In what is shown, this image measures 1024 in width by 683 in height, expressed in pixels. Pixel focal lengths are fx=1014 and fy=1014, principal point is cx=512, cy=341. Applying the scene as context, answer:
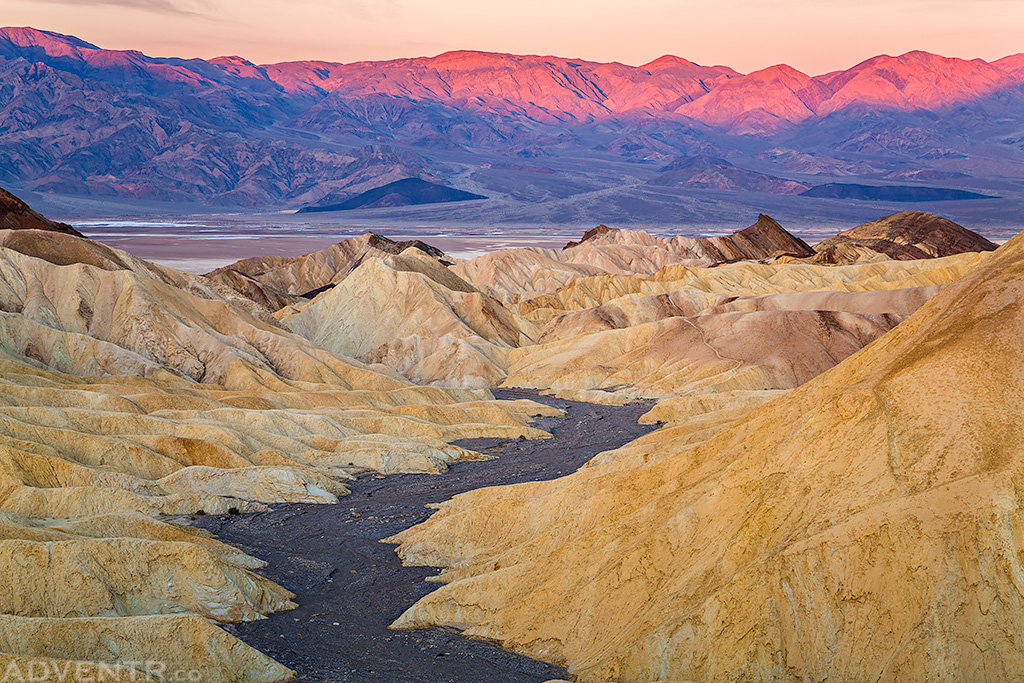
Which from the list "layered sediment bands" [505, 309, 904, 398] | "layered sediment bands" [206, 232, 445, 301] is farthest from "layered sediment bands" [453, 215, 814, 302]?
"layered sediment bands" [505, 309, 904, 398]

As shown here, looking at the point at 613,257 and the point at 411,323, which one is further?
the point at 613,257

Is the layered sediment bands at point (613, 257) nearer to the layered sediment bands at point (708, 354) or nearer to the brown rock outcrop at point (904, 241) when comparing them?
the brown rock outcrop at point (904, 241)

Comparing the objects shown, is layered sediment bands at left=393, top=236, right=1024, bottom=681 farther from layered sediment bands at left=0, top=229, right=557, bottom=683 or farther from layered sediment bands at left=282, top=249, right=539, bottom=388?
layered sediment bands at left=282, top=249, right=539, bottom=388

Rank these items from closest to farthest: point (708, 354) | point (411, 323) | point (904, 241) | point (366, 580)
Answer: point (366, 580), point (708, 354), point (411, 323), point (904, 241)

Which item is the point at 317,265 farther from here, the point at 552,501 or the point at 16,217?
the point at 552,501

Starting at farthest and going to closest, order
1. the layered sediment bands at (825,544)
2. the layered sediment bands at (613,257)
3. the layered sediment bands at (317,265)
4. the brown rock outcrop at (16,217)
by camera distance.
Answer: the layered sediment bands at (613,257)
the layered sediment bands at (317,265)
the brown rock outcrop at (16,217)
the layered sediment bands at (825,544)

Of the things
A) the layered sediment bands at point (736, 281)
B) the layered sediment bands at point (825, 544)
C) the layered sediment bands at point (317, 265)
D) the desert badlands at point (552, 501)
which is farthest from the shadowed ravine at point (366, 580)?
the layered sediment bands at point (317, 265)

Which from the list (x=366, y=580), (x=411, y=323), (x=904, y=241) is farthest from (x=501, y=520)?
(x=904, y=241)
